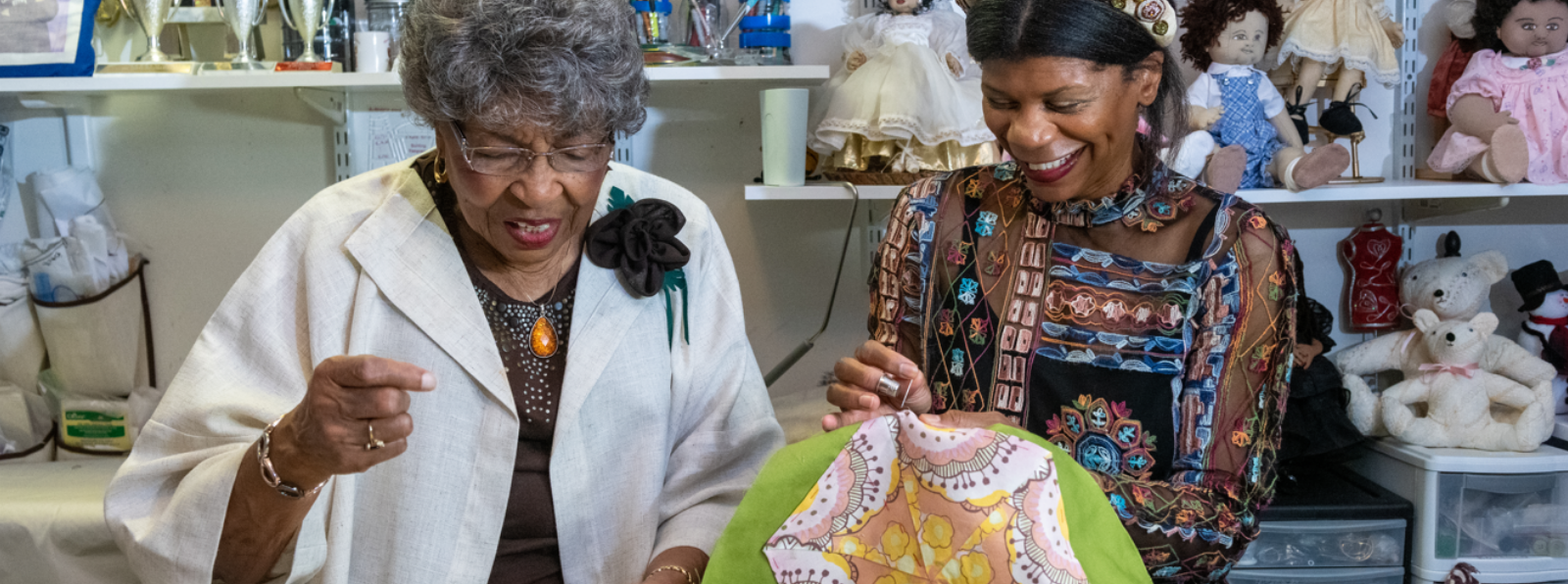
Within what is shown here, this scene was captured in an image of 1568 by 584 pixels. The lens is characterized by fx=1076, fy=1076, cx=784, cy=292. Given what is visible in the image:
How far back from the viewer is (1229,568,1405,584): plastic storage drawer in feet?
5.83

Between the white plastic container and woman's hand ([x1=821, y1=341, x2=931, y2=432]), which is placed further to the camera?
the white plastic container

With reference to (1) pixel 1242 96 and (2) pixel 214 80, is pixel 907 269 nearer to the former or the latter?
(1) pixel 1242 96

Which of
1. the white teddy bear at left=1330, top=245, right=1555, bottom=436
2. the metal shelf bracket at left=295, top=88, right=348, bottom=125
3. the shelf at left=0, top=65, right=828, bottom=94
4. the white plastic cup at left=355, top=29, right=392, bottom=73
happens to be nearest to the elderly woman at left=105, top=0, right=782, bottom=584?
the shelf at left=0, top=65, right=828, bottom=94

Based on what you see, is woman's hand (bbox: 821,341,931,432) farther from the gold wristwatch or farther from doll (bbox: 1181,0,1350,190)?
doll (bbox: 1181,0,1350,190)

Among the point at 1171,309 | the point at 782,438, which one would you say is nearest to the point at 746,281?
the point at 782,438

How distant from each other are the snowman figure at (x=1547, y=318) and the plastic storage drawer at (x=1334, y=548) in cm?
49

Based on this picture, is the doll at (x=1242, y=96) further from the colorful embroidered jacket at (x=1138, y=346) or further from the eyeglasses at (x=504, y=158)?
the eyeglasses at (x=504, y=158)

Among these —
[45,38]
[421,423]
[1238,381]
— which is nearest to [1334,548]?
[1238,381]

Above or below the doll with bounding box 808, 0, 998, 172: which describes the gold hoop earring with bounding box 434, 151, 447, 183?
below

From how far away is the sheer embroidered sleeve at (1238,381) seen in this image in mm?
1120

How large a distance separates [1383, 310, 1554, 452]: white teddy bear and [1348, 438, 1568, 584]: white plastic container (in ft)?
0.08

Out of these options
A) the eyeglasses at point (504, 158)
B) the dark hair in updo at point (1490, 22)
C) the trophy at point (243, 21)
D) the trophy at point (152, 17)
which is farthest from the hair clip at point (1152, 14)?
the trophy at point (152, 17)

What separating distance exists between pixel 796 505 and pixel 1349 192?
4.38 ft

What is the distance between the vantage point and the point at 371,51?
6.04ft
